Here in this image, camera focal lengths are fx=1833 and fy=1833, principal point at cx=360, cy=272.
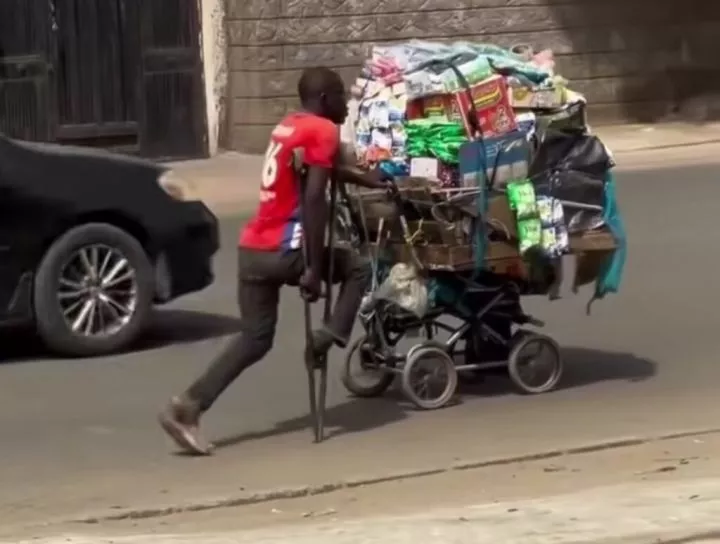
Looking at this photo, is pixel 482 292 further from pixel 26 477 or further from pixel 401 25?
pixel 401 25

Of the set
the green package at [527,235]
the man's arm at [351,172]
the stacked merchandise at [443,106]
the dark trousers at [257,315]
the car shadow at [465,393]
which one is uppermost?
the stacked merchandise at [443,106]

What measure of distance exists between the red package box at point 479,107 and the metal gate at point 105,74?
12.3 metres

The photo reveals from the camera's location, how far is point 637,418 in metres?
8.70

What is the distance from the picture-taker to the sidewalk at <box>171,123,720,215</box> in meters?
18.4

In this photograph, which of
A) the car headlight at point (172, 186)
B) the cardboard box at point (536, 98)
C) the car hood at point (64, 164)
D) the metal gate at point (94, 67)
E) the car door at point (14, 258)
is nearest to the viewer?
the cardboard box at point (536, 98)

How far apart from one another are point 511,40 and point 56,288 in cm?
1288

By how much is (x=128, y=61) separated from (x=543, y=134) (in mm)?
12557

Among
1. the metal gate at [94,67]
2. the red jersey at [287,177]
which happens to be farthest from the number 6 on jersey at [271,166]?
the metal gate at [94,67]

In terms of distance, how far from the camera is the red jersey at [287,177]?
7949 mm

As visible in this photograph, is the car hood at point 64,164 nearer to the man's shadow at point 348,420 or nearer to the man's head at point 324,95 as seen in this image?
the man's shadow at point 348,420

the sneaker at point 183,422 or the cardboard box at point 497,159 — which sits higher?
the cardboard box at point 497,159

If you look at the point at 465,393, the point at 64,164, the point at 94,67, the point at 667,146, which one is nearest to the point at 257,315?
the point at 465,393

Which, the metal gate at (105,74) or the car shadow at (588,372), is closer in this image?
the car shadow at (588,372)

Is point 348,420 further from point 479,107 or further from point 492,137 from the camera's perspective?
point 479,107
